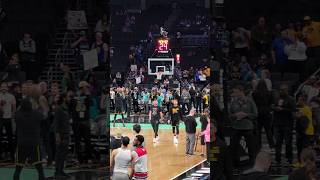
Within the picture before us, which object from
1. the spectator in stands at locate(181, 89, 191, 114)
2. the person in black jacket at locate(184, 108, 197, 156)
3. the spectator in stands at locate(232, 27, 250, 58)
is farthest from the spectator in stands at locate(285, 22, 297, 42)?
the spectator in stands at locate(181, 89, 191, 114)

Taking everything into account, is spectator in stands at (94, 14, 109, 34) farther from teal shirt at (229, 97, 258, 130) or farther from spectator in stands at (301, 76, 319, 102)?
spectator in stands at (301, 76, 319, 102)

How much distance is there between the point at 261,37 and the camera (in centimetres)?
702

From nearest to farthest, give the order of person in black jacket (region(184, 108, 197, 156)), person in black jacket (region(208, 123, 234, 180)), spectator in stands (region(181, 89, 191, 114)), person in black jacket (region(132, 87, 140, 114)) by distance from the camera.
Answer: person in black jacket (region(208, 123, 234, 180))
person in black jacket (region(184, 108, 197, 156))
spectator in stands (region(181, 89, 191, 114))
person in black jacket (region(132, 87, 140, 114))

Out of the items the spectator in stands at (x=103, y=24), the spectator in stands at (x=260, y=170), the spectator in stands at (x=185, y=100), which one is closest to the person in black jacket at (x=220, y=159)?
the spectator in stands at (x=260, y=170)

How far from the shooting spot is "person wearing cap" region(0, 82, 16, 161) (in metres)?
7.69

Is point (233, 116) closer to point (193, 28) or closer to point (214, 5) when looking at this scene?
point (214, 5)

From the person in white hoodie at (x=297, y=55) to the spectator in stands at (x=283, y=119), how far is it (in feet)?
0.98

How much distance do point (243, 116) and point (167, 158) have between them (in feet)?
29.8

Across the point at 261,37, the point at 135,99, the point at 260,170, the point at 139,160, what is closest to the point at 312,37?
the point at 261,37

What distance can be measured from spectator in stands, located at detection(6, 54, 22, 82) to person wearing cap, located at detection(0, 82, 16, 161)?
0.16 m

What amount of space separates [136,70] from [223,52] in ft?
88.1

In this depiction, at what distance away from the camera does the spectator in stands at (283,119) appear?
698 cm

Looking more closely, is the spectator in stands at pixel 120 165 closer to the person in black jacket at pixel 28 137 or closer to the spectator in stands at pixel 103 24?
the person in black jacket at pixel 28 137

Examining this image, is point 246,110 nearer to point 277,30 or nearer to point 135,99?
point 277,30
